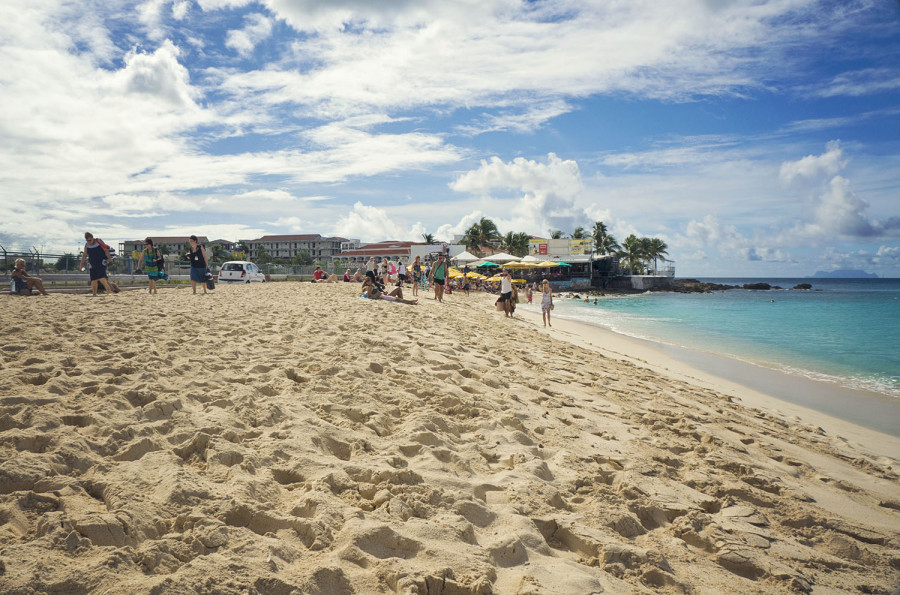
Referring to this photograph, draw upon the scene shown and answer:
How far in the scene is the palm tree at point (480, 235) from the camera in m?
69.5

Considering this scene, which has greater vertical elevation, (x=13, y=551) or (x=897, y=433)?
(x=13, y=551)

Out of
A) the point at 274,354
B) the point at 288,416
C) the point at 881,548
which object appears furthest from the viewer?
the point at 274,354

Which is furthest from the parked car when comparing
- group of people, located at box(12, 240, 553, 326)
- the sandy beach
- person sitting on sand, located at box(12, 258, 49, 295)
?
the sandy beach

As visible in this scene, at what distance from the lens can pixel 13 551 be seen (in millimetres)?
1814

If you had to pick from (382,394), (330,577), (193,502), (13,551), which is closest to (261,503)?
(193,502)

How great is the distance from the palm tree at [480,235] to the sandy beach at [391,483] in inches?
2547

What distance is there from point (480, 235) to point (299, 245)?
56.8m

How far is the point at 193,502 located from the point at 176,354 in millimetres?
3196

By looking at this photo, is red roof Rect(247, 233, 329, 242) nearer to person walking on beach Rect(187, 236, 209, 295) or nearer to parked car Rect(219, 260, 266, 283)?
Result: parked car Rect(219, 260, 266, 283)

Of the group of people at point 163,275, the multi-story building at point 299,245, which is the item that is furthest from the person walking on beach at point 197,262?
the multi-story building at point 299,245

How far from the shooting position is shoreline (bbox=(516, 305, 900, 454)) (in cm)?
616

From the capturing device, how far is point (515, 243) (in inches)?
2783

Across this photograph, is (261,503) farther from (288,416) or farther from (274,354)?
(274,354)

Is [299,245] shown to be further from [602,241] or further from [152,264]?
[152,264]
